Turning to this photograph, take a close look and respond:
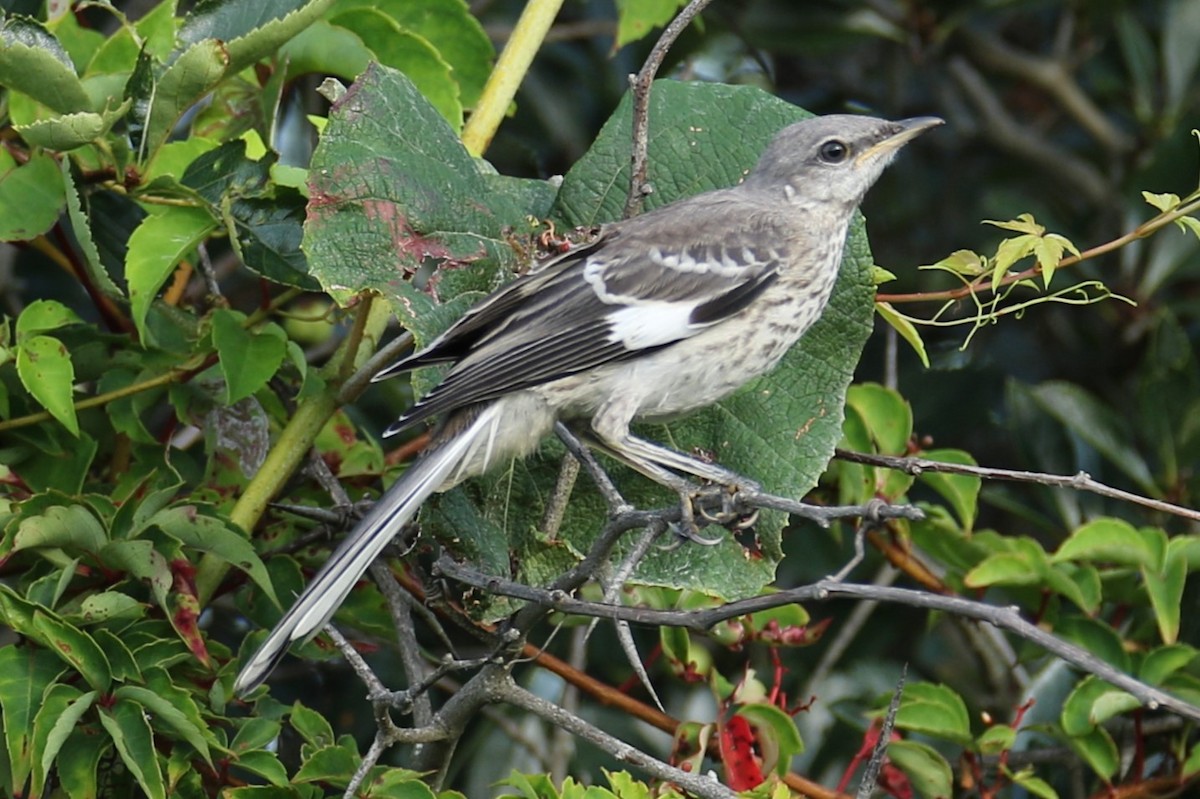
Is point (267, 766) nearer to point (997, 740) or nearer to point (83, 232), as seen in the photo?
point (83, 232)

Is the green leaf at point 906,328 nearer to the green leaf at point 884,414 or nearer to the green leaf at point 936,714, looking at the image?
the green leaf at point 884,414

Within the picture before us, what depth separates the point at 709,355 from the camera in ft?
9.90

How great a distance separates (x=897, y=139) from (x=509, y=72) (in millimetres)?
917

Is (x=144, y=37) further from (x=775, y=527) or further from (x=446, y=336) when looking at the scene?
(x=775, y=527)

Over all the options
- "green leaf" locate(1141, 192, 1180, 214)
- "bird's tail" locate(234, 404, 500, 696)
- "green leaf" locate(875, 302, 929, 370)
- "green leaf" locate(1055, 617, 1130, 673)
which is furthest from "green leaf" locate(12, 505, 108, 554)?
"green leaf" locate(1055, 617, 1130, 673)

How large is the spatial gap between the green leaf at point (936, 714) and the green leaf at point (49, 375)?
6.06 feet

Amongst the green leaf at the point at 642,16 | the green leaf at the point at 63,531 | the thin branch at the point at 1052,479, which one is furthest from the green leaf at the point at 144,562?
the green leaf at the point at 642,16

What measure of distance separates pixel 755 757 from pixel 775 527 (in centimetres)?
48

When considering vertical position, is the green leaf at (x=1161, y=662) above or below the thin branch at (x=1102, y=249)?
below

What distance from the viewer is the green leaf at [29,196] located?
298 centimetres

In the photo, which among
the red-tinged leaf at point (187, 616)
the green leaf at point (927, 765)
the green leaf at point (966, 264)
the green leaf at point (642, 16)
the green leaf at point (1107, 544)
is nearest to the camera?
the red-tinged leaf at point (187, 616)

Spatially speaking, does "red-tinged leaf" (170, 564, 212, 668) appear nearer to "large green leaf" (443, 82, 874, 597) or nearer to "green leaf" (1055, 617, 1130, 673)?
"large green leaf" (443, 82, 874, 597)

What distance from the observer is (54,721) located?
256 centimetres

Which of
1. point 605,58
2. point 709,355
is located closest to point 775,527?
point 709,355
